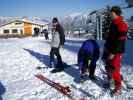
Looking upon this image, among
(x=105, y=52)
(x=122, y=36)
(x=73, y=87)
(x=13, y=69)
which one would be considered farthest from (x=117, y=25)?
(x=13, y=69)

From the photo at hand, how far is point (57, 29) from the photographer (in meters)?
10.0

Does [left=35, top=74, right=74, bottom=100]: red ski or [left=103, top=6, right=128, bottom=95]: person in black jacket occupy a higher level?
[left=103, top=6, right=128, bottom=95]: person in black jacket

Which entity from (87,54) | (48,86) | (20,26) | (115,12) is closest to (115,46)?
(115,12)

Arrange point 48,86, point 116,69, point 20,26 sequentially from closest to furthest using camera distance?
point 116,69, point 48,86, point 20,26

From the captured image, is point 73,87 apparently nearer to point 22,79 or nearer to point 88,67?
point 88,67

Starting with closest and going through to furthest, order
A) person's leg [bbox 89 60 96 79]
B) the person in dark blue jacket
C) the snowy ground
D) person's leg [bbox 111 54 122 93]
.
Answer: person's leg [bbox 111 54 122 93], the snowy ground, the person in dark blue jacket, person's leg [bbox 89 60 96 79]

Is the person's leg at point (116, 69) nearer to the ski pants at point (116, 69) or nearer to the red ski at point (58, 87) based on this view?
the ski pants at point (116, 69)

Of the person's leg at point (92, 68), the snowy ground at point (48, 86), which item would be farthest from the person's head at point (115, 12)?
the person's leg at point (92, 68)

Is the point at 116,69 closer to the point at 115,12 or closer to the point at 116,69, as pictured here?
the point at 116,69

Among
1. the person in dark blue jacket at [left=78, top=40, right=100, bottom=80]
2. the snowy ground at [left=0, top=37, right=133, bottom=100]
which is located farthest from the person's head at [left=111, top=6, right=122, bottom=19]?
the snowy ground at [left=0, top=37, right=133, bottom=100]

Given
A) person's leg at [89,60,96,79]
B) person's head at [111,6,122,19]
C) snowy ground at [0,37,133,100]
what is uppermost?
person's head at [111,6,122,19]

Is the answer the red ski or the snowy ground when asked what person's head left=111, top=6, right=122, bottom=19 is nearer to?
the snowy ground

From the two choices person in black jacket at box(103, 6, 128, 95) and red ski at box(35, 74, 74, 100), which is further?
red ski at box(35, 74, 74, 100)

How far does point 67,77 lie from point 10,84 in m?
1.93
